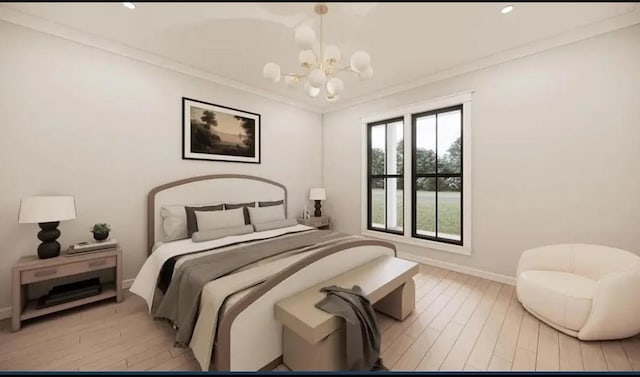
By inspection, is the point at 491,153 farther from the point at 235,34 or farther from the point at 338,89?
the point at 235,34

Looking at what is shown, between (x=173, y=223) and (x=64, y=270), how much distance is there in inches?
36.2

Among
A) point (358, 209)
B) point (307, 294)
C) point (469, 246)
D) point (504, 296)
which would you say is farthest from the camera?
point (358, 209)

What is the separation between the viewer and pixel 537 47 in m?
2.72

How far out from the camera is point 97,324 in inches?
86.1

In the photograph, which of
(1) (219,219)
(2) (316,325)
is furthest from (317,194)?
(2) (316,325)

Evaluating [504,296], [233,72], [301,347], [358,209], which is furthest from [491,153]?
[233,72]

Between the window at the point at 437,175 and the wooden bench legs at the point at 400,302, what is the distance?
147 cm

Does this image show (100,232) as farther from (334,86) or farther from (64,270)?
(334,86)

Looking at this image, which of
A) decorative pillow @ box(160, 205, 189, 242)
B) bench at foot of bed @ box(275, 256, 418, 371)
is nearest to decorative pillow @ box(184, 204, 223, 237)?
decorative pillow @ box(160, 205, 189, 242)

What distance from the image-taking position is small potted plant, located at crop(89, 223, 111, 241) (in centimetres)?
256

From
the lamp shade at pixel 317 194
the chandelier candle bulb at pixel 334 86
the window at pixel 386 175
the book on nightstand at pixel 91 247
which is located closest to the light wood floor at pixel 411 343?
the book on nightstand at pixel 91 247

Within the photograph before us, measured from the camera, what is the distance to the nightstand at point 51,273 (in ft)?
6.85

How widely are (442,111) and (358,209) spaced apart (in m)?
1.96

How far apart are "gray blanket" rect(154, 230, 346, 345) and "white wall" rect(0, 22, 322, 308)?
4.33 ft
